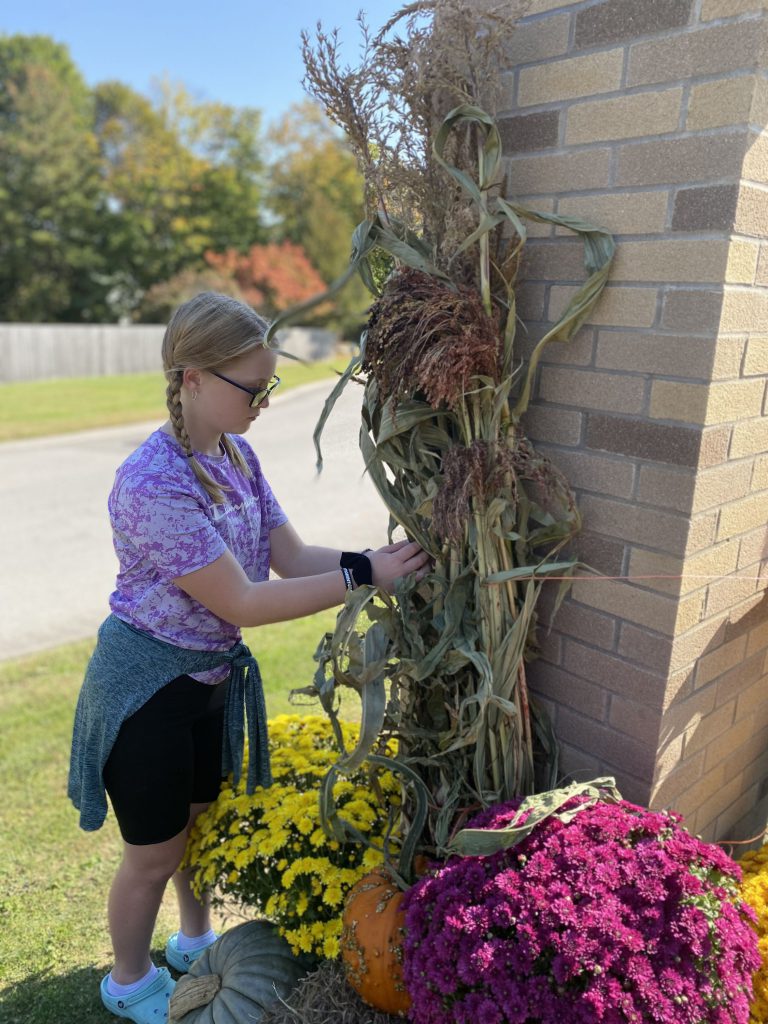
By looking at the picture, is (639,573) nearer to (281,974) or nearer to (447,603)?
(447,603)

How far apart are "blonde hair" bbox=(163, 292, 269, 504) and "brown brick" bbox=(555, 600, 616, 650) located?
99 centimetres

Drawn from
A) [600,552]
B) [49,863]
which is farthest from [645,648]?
[49,863]

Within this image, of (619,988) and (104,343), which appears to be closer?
(619,988)

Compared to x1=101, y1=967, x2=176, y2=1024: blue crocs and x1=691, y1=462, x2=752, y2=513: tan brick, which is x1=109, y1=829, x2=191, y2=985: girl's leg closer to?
x1=101, y1=967, x2=176, y2=1024: blue crocs

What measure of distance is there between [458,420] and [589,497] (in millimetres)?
392

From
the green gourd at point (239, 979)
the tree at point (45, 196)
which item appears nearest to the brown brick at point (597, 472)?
the green gourd at point (239, 979)

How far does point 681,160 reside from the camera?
66.6 inches

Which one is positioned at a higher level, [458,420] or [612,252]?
[612,252]

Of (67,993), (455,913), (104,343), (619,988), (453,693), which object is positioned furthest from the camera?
(104,343)

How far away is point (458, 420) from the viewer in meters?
1.90

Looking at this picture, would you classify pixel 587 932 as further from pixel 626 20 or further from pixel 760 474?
pixel 626 20

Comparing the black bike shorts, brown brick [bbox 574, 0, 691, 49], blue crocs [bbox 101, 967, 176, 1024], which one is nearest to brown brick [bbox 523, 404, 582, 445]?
brown brick [bbox 574, 0, 691, 49]

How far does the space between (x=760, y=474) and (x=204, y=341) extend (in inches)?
58.9

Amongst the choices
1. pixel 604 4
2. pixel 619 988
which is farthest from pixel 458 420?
pixel 619 988
